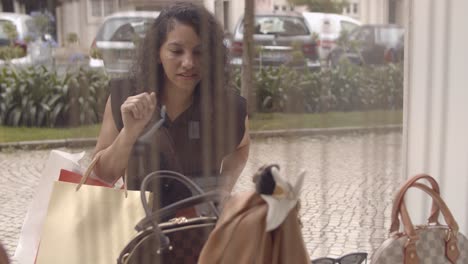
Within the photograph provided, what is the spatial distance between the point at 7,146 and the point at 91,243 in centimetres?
46

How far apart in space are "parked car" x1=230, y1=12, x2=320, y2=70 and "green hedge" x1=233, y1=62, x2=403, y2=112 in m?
0.03

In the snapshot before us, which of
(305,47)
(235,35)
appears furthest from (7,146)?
(305,47)

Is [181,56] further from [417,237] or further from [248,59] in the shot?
[417,237]

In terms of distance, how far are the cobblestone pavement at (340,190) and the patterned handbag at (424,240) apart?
0.24 m

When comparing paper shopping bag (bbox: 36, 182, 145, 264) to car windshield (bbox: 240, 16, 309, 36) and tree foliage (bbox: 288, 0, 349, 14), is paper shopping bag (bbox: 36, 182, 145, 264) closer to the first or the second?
car windshield (bbox: 240, 16, 309, 36)

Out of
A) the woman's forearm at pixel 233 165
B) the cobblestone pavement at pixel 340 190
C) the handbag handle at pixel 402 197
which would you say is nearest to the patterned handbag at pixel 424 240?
the handbag handle at pixel 402 197

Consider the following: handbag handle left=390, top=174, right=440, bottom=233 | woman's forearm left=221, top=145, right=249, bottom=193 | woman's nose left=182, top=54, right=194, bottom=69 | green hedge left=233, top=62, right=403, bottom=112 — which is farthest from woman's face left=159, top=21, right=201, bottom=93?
handbag handle left=390, top=174, right=440, bottom=233

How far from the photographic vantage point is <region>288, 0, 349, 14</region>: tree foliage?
5.00ft

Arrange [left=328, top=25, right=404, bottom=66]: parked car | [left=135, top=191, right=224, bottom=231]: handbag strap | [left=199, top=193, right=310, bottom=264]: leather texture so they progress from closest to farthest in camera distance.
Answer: [left=199, top=193, right=310, bottom=264]: leather texture → [left=135, top=191, right=224, bottom=231]: handbag strap → [left=328, top=25, right=404, bottom=66]: parked car

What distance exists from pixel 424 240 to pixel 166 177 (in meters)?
0.61

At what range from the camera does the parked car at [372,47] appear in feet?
5.37

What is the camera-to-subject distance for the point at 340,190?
192cm

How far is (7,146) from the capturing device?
171 cm

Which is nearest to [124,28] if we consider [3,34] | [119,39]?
[119,39]
